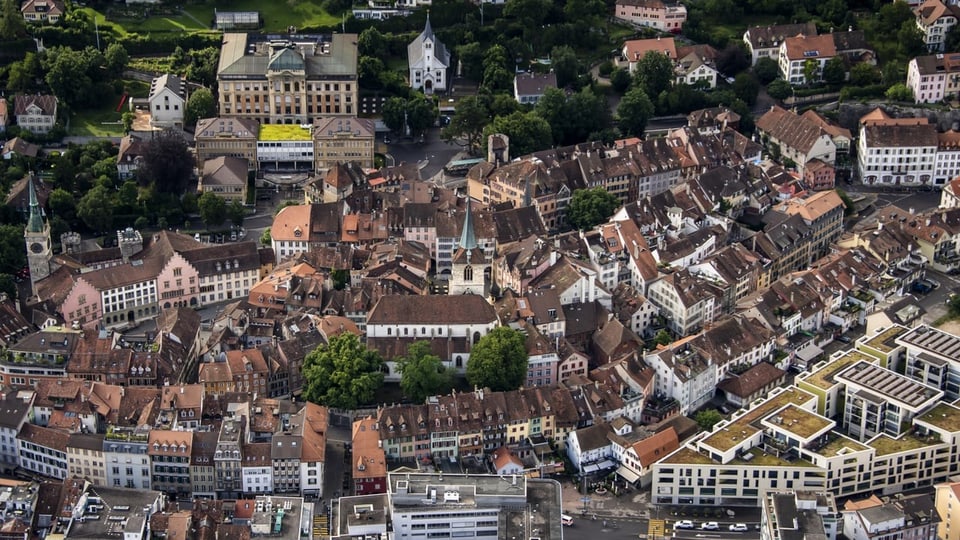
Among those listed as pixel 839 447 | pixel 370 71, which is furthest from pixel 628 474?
A: pixel 370 71

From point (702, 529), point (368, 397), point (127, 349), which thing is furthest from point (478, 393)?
point (127, 349)

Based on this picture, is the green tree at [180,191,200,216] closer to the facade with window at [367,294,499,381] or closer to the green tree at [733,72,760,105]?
the facade with window at [367,294,499,381]

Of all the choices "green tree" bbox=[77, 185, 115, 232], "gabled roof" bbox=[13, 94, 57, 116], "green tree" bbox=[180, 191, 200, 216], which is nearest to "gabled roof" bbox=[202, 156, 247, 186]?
"green tree" bbox=[180, 191, 200, 216]

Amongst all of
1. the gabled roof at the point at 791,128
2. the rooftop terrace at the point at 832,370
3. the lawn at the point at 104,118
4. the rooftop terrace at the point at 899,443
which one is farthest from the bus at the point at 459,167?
the rooftop terrace at the point at 899,443

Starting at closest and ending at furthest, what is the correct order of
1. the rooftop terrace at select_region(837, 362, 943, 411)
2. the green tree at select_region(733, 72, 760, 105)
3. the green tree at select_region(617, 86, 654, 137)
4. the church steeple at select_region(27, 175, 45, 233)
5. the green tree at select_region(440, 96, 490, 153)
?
the rooftop terrace at select_region(837, 362, 943, 411) → the church steeple at select_region(27, 175, 45, 233) → the green tree at select_region(440, 96, 490, 153) → the green tree at select_region(617, 86, 654, 137) → the green tree at select_region(733, 72, 760, 105)

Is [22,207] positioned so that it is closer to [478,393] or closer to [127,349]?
[127,349]

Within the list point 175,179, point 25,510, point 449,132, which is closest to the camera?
point 25,510
